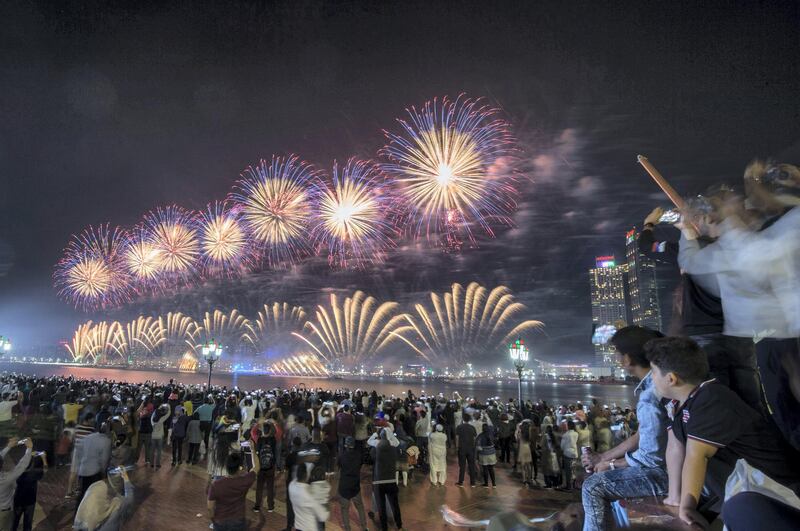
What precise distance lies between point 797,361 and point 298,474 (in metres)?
5.67

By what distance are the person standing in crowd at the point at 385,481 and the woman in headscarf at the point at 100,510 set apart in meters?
4.35

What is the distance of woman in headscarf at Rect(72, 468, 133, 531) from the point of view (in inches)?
194

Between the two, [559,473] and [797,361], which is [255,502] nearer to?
[559,473]

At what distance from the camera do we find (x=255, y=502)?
1005 centimetres

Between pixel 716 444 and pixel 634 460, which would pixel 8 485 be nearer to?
pixel 634 460

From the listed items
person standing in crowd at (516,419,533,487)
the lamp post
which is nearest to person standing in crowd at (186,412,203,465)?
person standing in crowd at (516,419,533,487)

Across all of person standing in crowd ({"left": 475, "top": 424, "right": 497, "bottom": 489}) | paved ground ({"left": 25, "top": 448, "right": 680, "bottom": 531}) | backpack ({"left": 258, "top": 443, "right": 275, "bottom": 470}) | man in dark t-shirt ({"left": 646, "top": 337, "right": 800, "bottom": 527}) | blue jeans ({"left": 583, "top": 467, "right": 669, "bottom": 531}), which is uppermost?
man in dark t-shirt ({"left": 646, "top": 337, "right": 800, "bottom": 527})

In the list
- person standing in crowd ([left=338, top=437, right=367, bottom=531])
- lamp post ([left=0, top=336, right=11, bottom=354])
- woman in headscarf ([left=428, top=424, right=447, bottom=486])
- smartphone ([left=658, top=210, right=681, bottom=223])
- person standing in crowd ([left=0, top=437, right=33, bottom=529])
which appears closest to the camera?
smartphone ([left=658, top=210, right=681, bottom=223])

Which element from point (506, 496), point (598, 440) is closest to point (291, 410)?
point (506, 496)

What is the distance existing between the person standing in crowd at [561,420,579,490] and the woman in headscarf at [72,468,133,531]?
1018 cm

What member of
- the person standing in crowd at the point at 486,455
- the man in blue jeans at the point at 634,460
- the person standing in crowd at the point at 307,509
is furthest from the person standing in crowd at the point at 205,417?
the man in blue jeans at the point at 634,460

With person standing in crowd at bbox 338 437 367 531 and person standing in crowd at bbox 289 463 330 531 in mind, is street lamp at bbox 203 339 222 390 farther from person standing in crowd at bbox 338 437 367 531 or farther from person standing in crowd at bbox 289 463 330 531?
person standing in crowd at bbox 289 463 330 531

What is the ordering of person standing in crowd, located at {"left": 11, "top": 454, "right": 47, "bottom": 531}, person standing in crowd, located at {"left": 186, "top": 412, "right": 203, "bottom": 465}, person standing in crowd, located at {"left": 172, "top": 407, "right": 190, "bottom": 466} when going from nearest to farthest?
person standing in crowd, located at {"left": 11, "top": 454, "right": 47, "bottom": 531} → person standing in crowd, located at {"left": 172, "top": 407, "right": 190, "bottom": 466} → person standing in crowd, located at {"left": 186, "top": 412, "right": 203, "bottom": 465}

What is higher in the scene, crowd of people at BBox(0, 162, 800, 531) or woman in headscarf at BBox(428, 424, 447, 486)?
crowd of people at BBox(0, 162, 800, 531)
